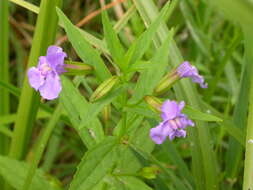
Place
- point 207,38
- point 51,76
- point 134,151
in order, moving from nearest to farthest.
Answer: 1. point 51,76
2. point 134,151
3. point 207,38

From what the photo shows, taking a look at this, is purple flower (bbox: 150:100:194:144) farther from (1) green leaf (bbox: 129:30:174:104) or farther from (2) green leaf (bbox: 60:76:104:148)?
(2) green leaf (bbox: 60:76:104:148)

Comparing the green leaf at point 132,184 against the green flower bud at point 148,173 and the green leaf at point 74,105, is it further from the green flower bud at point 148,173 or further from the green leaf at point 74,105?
the green leaf at point 74,105

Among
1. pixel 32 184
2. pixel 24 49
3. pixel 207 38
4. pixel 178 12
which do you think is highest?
pixel 24 49

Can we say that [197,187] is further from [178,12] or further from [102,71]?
[178,12]

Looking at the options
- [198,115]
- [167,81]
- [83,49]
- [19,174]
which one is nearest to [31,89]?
[19,174]

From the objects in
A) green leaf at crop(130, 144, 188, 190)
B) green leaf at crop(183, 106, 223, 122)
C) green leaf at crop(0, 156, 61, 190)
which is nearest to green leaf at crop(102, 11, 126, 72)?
green leaf at crop(183, 106, 223, 122)

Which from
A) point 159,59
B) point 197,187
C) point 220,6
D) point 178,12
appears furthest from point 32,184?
point 178,12

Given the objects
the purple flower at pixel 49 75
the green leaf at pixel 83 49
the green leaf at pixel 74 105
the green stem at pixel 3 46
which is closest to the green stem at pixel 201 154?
the green leaf at pixel 74 105
